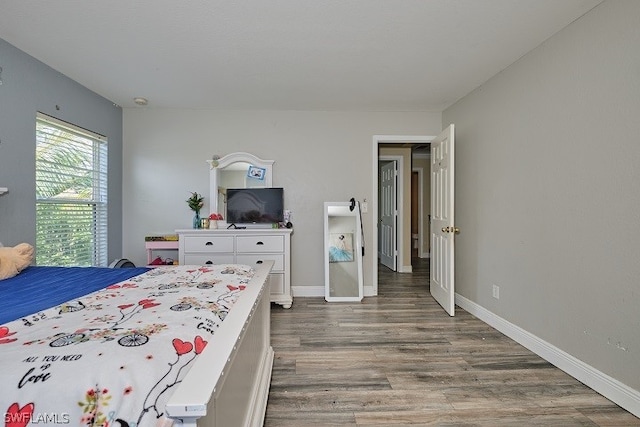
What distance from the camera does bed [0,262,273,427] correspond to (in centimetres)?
67

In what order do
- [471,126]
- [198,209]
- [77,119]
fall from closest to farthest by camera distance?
[77,119]
[471,126]
[198,209]

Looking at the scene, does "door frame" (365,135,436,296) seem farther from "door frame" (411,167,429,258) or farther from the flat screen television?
"door frame" (411,167,429,258)

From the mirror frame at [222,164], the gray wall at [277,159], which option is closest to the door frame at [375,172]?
the gray wall at [277,159]

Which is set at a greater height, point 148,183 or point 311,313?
point 148,183

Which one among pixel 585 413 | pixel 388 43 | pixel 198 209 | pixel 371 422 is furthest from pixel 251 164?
pixel 585 413

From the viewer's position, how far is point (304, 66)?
2.63 m

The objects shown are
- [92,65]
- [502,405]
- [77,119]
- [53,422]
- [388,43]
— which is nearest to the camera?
[53,422]

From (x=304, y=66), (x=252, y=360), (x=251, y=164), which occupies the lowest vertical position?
(x=252, y=360)

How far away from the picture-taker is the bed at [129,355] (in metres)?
0.67

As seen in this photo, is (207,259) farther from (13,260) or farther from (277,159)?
(13,260)

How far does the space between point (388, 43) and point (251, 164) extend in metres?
2.17

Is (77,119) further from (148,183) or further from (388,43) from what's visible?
(388,43)

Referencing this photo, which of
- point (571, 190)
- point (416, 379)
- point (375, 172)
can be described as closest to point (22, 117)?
point (375, 172)

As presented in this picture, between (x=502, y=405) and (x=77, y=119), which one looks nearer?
(x=502, y=405)
